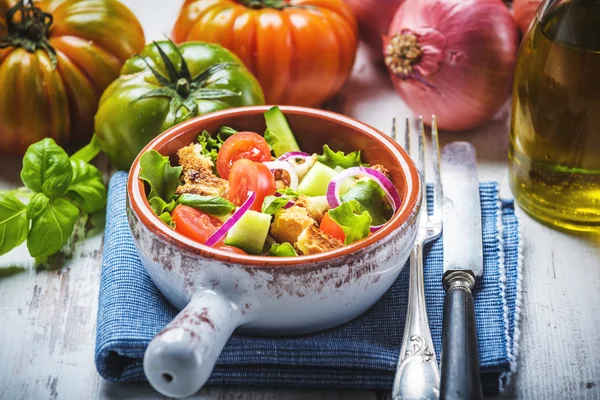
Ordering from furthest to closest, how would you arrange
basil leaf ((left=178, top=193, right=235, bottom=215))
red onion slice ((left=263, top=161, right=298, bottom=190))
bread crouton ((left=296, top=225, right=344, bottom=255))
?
red onion slice ((left=263, top=161, right=298, bottom=190))
basil leaf ((left=178, top=193, right=235, bottom=215))
bread crouton ((left=296, top=225, right=344, bottom=255))

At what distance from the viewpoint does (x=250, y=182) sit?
4.83 ft

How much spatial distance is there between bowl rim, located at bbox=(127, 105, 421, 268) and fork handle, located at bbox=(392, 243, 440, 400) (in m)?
0.17

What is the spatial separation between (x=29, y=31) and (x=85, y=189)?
0.54m

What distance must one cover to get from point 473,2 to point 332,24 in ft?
1.38

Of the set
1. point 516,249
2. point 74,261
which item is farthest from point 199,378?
point 516,249

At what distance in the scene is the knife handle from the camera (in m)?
1.15

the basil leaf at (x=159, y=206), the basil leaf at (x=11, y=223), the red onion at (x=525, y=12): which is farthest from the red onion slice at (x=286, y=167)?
the red onion at (x=525, y=12)

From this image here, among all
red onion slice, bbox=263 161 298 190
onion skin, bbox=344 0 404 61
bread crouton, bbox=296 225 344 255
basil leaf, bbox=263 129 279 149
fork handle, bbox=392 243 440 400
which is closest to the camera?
fork handle, bbox=392 243 440 400

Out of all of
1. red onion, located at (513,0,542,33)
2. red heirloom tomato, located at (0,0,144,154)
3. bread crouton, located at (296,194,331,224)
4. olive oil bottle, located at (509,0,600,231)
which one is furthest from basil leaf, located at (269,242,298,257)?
red onion, located at (513,0,542,33)

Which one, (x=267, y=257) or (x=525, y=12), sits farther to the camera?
(x=525, y=12)

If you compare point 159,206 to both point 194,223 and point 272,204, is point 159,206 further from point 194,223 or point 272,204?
point 272,204

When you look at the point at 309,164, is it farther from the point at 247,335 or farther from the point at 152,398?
the point at 152,398

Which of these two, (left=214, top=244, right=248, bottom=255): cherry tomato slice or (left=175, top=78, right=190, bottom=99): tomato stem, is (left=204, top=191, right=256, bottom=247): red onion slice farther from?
(left=175, top=78, right=190, bottom=99): tomato stem

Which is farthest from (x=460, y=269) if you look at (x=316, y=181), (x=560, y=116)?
(x=560, y=116)
